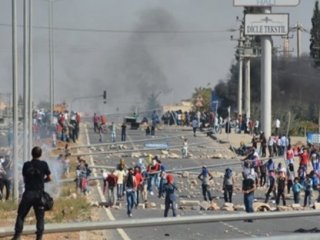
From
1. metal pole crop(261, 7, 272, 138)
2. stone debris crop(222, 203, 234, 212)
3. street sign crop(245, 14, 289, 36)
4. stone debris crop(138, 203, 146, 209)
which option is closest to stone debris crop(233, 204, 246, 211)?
stone debris crop(222, 203, 234, 212)

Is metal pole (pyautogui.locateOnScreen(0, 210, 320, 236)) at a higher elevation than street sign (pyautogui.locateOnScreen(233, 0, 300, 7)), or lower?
lower

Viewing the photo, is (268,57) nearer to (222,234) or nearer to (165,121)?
(165,121)

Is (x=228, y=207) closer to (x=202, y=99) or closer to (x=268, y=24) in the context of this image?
(x=268, y=24)

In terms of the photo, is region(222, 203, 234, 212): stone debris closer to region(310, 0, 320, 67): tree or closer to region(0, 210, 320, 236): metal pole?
region(0, 210, 320, 236): metal pole

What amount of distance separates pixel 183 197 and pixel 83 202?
1315 centimetres

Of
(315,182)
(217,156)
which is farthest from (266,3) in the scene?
(315,182)

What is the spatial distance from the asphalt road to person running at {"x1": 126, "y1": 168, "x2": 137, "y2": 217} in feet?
0.98

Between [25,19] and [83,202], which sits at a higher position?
[25,19]

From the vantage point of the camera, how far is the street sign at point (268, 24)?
226 ft

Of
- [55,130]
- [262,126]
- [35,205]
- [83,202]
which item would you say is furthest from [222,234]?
[262,126]

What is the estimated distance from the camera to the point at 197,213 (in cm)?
3155

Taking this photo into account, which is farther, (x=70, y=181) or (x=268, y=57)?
(x=268, y=57)

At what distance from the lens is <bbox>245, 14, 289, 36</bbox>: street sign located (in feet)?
226

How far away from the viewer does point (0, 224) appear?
843 inches
